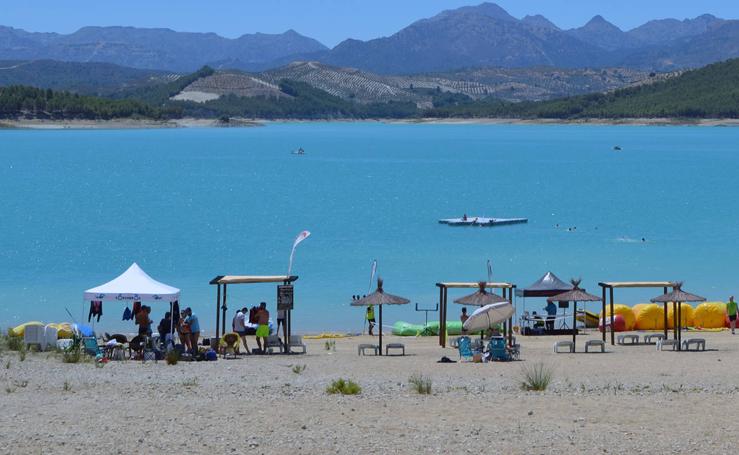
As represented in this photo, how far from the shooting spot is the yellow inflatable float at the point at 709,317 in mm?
30703

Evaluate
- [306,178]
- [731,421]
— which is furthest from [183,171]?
[731,421]

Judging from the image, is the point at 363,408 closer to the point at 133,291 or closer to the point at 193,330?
the point at 193,330

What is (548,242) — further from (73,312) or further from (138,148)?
(138,148)

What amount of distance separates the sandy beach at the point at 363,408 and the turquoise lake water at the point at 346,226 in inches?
487

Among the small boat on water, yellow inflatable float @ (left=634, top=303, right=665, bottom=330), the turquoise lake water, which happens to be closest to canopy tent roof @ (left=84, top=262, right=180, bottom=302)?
the turquoise lake water

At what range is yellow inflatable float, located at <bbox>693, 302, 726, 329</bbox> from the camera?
30.7 meters

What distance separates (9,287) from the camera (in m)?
40.0

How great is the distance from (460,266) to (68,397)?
30.2 m

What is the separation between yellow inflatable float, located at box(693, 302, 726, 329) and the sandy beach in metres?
8.31

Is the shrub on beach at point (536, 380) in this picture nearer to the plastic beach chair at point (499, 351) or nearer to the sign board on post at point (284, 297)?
the plastic beach chair at point (499, 351)

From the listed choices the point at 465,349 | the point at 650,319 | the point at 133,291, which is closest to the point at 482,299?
the point at 465,349

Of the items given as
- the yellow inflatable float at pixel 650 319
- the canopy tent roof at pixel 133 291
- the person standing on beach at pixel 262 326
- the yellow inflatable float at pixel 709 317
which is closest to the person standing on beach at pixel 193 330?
the canopy tent roof at pixel 133 291

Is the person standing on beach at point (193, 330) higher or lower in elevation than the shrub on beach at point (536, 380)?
higher

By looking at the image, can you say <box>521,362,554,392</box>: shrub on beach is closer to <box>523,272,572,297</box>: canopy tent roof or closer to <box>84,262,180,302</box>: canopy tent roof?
<box>84,262,180,302</box>: canopy tent roof
